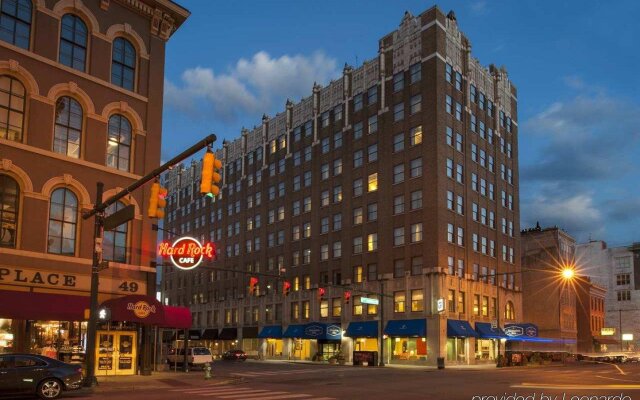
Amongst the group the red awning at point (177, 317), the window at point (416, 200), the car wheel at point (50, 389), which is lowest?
the car wheel at point (50, 389)

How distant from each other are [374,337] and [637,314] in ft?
252

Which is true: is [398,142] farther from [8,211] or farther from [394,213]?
[8,211]

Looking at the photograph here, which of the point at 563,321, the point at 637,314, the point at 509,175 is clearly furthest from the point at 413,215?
the point at 637,314

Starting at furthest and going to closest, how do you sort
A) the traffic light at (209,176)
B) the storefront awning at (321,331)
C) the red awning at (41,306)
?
the storefront awning at (321,331), the red awning at (41,306), the traffic light at (209,176)

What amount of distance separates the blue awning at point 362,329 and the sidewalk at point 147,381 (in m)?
30.5

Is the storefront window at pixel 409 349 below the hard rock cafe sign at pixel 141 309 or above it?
below

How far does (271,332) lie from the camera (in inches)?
3113

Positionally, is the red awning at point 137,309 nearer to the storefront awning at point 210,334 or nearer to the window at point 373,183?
the window at point 373,183

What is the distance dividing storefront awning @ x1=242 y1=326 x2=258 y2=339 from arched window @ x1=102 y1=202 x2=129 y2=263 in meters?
52.3

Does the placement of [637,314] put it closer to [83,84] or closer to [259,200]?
[259,200]

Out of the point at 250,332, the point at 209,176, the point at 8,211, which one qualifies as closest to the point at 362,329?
the point at 250,332

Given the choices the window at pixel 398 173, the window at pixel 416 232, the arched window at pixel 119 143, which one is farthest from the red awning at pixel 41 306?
the window at pixel 398 173

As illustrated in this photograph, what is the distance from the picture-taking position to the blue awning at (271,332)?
77.9m

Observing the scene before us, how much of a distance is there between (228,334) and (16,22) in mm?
66303
